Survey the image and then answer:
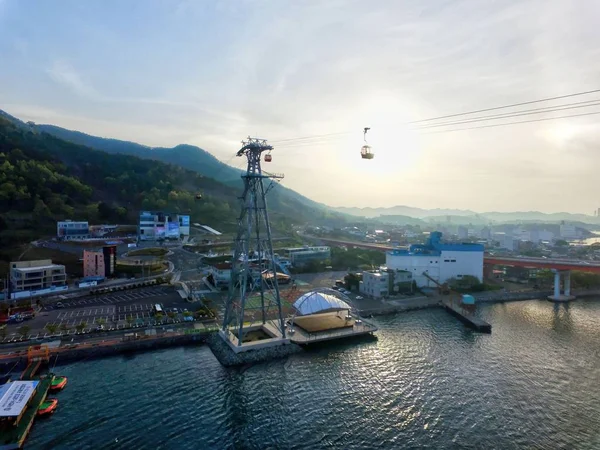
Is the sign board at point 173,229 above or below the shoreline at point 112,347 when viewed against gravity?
above

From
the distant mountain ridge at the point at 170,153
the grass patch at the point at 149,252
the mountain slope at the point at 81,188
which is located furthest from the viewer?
the distant mountain ridge at the point at 170,153

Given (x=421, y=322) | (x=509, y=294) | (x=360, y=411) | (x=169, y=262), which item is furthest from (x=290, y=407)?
(x=169, y=262)

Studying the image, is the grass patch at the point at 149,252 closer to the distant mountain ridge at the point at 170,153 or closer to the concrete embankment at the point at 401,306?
the concrete embankment at the point at 401,306

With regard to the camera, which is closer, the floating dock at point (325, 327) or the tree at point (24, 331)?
the tree at point (24, 331)

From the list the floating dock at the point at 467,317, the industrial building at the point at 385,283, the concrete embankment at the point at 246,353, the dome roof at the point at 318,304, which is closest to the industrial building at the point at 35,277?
the concrete embankment at the point at 246,353

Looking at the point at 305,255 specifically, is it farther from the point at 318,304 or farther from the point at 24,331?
the point at 24,331

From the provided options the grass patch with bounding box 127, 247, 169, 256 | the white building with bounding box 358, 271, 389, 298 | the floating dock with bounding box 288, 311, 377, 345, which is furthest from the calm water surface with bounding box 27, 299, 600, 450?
the grass patch with bounding box 127, 247, 169, 256

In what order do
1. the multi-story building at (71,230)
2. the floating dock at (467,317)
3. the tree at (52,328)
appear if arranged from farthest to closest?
the multi-story building at (71,230), the floating dock at (467,317), the tree at (52,328)

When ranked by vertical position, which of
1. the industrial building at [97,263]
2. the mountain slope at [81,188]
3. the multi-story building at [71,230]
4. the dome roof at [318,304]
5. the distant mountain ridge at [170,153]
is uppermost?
the distant mountain ridge at [170,153]
